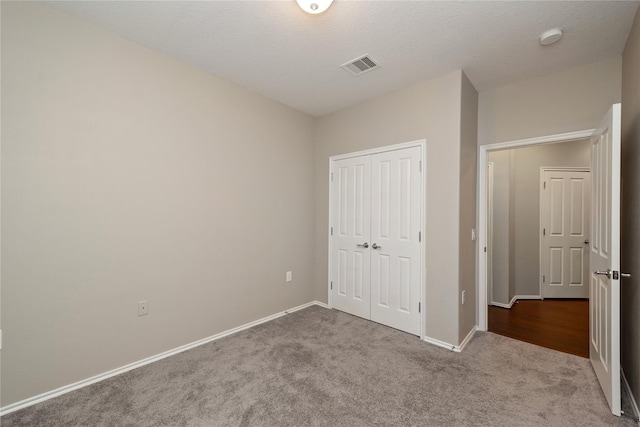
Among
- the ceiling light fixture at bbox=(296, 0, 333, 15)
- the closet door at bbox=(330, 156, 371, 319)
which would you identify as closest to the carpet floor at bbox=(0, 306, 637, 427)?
the closet door at bbox=(330, 156, 371, 319)

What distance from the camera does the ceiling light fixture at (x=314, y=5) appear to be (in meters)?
1.69

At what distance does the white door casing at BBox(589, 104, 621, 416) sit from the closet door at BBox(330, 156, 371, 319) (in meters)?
1.95

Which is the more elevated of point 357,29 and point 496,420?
point 357,29

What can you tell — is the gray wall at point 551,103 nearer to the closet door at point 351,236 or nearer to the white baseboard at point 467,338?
the closet door at point 351,236

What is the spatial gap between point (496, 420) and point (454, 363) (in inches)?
25.6

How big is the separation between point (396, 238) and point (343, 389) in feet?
5.33

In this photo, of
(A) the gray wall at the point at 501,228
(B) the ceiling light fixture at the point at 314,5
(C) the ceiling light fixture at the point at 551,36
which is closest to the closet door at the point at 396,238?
(C) the ceiling light fixture at the point at 551,36

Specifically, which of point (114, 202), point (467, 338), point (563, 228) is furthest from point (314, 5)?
point (563, 228)

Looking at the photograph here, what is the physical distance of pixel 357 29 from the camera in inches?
79.4

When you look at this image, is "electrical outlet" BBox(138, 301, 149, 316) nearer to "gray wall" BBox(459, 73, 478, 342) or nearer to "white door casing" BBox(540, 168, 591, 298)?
"gray wall" BBox(459, 73, 478, 342)

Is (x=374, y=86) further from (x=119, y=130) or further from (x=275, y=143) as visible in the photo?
(x=119, y=130)

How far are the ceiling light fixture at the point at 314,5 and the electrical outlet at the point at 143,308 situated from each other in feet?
8.41

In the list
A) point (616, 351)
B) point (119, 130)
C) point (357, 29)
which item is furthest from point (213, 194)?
point (616, 351)

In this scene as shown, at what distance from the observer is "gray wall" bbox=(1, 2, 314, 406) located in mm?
1772
